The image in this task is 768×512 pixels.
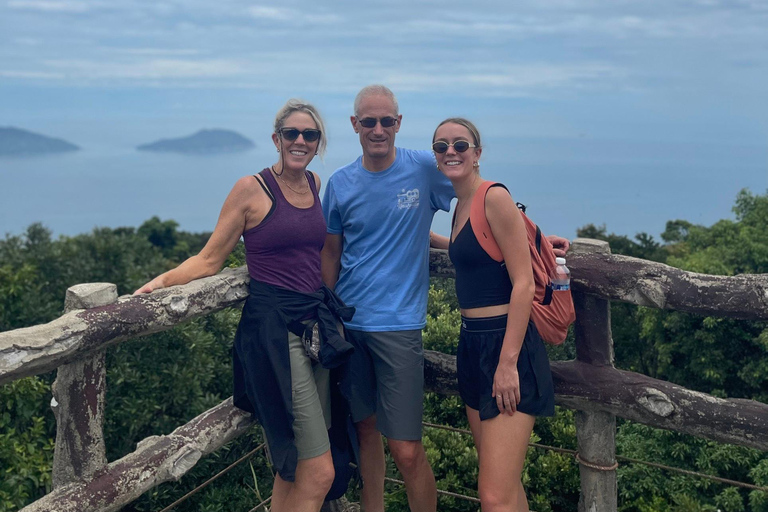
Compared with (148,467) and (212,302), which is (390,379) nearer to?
(212,302)

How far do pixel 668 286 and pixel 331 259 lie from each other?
1692 mm

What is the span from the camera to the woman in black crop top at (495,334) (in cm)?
355

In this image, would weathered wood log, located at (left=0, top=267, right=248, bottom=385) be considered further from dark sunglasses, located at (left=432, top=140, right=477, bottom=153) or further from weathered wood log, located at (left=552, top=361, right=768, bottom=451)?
weathered wood log, located at (left=552, top=361, right=768, bottom=451)

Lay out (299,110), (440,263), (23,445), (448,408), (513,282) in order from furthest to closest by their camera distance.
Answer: (23,445)
(448,408)
(440,263)
(299,110)
(513,282)

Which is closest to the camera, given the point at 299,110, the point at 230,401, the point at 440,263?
the point at 299,110

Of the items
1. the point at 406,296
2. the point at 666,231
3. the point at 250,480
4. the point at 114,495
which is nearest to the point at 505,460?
the point at 406,296

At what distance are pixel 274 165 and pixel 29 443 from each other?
4.30 meters

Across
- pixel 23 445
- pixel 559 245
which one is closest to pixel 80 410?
pixel 559 245

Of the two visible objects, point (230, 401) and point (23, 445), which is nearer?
point (230, 401)

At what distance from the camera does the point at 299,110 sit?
4.00m

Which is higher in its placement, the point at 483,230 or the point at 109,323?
the point at 483,230

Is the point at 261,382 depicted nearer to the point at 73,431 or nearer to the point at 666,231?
the point at 73,431

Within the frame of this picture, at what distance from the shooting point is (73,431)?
11.1 ft

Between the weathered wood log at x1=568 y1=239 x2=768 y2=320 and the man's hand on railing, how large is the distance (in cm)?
14
